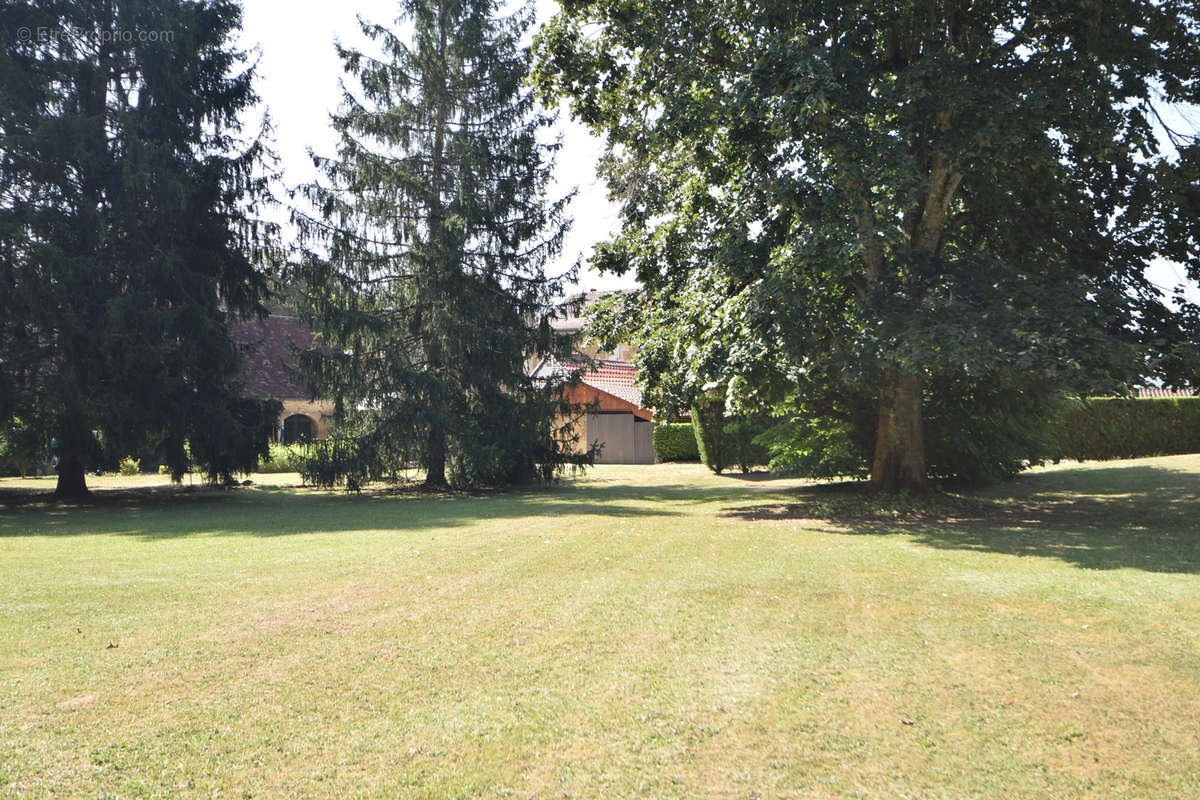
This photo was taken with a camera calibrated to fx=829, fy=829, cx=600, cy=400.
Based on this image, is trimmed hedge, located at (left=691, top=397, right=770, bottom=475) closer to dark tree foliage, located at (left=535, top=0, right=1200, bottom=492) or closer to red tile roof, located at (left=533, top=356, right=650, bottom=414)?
red tile roof, located at (left=533, top=356, right=650, bottom=414)

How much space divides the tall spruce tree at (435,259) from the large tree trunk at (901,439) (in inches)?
399

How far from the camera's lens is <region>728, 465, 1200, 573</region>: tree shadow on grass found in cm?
1008

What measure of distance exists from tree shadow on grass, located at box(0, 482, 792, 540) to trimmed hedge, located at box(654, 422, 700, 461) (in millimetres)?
9049

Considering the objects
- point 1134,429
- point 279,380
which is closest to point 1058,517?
point 1134,429

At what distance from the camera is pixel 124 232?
66.3ft

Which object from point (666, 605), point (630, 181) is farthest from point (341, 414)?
point (666, 605)

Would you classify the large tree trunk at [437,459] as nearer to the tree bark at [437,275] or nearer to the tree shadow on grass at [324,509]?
the tree bark at [437,275]

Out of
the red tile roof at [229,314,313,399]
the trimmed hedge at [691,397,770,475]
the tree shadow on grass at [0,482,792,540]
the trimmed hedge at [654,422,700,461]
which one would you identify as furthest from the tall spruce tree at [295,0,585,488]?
the red tile roof at [229,314,313,399]

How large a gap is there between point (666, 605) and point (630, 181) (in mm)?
17759

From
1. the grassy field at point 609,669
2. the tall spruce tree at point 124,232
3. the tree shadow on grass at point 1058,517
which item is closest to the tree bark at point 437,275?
the tall spruce tree at point 124,232

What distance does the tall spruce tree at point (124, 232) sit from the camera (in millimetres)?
18469

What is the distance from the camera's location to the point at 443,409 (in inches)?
864

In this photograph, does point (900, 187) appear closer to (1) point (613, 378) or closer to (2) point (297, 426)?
(1) point (613, 378)

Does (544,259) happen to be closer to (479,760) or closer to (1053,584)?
(1053,584)
